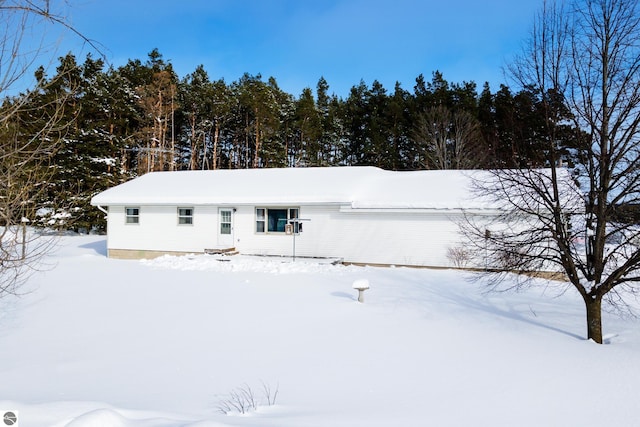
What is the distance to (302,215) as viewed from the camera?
52.0ft

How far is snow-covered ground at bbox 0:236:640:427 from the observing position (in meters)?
4.18

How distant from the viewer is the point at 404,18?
13.7 m

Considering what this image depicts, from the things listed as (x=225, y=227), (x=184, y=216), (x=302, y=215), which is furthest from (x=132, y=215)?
(x=302, y=215)

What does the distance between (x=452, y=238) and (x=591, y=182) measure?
7428mm

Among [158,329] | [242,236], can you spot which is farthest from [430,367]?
[242,236]

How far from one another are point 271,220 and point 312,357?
35.1 ft

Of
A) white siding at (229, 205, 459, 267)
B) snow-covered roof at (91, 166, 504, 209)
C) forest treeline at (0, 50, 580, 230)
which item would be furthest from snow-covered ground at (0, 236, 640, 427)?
forest treeline at (0, 50, 580, 230)

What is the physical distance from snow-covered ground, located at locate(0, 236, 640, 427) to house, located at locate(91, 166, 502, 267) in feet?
12.1

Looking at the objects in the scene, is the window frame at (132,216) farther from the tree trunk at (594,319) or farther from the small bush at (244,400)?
the tree trunk at (594,319)

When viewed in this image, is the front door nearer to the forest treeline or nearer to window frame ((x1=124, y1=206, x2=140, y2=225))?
window frame ((x1=124, y1=206, x2=140, y2=225))

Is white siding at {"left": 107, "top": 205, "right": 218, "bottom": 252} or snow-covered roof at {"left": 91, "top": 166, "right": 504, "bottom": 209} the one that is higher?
snow-covered roof at {"left": 91, "top": 166, "right": 504, "bottom": 209}

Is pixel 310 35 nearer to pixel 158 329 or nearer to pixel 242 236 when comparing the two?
pixel 242 236

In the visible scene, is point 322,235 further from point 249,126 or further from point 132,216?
point 249,126

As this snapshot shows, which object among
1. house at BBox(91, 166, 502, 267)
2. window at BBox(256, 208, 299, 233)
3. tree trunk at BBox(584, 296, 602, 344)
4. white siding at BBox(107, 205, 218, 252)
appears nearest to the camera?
tree trunk at BBox(584, 296, 602, 344)
